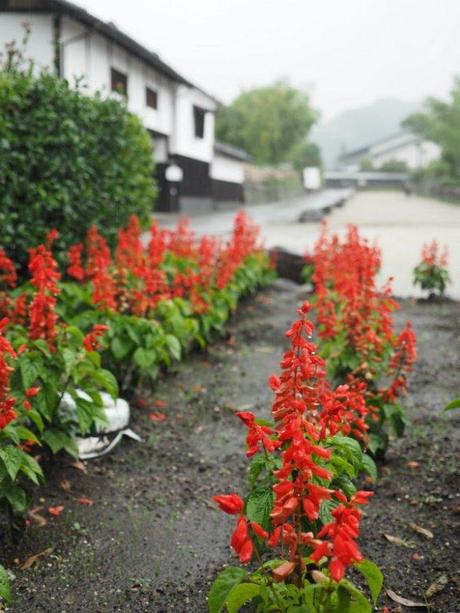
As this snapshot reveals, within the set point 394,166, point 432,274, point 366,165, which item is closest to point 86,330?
point 432,274

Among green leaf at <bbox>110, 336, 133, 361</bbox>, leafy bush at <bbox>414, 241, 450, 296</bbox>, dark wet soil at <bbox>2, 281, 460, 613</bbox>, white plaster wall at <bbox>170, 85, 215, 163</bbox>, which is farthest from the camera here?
white plaster wall at <bbox>170, 85, 215, 163</bbox>

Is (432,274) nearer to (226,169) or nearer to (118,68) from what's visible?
(118,68)

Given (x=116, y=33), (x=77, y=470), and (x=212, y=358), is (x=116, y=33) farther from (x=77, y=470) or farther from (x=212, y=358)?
(x=77, y=470)

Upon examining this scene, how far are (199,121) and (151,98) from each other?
6892mm

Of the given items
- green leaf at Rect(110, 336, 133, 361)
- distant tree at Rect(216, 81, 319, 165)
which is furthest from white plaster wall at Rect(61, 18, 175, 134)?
distant tree at Rect(216, 81, 319, 165)

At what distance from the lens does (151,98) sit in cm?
2466

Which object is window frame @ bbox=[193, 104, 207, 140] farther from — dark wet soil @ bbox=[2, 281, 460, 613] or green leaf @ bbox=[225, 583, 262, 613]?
green leaf @ bbox=[225, 583, 262, 613]

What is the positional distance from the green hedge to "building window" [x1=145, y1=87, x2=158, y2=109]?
16416 millimetres

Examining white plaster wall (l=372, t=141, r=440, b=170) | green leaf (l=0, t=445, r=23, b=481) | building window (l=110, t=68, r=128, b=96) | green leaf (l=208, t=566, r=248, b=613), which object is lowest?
green leaf (l=208, t=566, r=248, b=613)

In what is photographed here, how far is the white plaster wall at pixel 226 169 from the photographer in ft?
122

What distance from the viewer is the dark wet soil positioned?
2943mm

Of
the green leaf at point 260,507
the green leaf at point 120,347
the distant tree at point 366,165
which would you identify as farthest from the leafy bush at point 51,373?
the distant tree at point 366,165

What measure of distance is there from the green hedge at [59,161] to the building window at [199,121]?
23.0 meters

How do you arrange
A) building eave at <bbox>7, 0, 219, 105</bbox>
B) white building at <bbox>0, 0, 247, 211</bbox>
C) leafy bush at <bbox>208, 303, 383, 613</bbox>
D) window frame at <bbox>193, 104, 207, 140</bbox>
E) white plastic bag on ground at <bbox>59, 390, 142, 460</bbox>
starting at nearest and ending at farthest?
leafy bush at <bbox>208, 303, 383, 613</bbox>
white plastic bag on ground at <bbox>59, 390, 142, 460</bbox>
building eave at <bbox>7, 0, 219, 105</bbox>
white building at <bbox>0, 0, 247, 211</bbox>
window frame at <bbox>193, 104, 207, 140</bbox>
